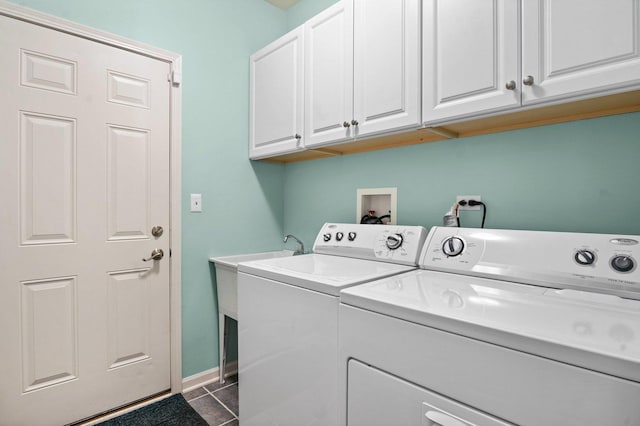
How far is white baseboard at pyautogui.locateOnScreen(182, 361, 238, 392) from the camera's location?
2.05m

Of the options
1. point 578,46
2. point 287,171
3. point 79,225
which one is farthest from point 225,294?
point 578,46

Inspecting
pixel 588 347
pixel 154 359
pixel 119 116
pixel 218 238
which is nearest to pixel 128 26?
pixel 119 116

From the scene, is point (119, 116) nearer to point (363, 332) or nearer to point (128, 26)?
point (128, 26)

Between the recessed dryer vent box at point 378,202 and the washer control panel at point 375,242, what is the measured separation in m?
0.24

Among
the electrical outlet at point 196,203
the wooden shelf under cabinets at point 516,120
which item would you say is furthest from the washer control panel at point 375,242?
the electrical outlet at point 196,203

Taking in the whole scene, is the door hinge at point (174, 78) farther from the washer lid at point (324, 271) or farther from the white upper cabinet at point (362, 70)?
the washer lid at point (324, 271)

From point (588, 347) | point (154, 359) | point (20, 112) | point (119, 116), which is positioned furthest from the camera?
point (154, 359)

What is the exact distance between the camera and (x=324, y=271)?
1328 millimetres

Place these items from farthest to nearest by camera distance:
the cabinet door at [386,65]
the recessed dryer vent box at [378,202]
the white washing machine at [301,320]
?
the recessed dryer vent box at [378,202] → the cabinet door at [386,65] → the white washing machine at [301,320]

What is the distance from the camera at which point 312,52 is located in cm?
187

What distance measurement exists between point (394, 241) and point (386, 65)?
814mm

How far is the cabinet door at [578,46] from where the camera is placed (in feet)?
3.13

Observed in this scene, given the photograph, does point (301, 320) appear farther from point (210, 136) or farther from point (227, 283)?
point (210, 136)

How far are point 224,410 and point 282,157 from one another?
1.61 metres
